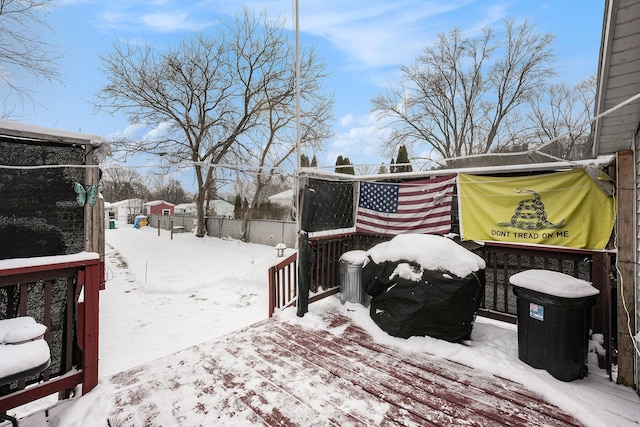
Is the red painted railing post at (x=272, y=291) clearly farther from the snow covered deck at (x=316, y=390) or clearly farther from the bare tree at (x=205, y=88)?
the bare tree at (x=205, y=88)

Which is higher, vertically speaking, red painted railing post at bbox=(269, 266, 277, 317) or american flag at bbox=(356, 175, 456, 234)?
american flag at bbox=(356, 175, 456, 234)

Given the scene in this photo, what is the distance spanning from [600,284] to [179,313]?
249 inches

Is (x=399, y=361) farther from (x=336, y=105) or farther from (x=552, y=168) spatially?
(x=336, y=105)

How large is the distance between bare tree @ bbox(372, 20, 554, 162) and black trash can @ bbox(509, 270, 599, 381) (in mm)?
18613

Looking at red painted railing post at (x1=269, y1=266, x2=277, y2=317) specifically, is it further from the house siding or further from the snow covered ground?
the house siding

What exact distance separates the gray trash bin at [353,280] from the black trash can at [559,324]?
184 cm

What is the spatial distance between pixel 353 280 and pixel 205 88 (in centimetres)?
1474

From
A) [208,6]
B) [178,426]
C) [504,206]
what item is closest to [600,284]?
[504,206]

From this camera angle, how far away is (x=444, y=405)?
1.97 m

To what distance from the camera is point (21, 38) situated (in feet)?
22.0

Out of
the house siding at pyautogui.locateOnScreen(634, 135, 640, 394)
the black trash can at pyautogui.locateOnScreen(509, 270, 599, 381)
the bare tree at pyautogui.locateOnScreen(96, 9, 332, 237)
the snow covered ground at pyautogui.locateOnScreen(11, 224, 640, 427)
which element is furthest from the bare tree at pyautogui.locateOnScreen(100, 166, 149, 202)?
the house siding at pyautogui.locateOnScreen(634, 135, 640, 394)

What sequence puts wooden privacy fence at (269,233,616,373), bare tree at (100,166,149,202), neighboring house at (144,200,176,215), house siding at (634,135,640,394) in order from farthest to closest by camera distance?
bare tree at (100,166,149,202)
neighboring house at (144,200,176,215)
wooden privacy fence at (269,233,616,373)
house siding at (634,135,640,394)

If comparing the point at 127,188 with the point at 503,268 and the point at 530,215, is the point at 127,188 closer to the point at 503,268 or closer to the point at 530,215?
the point at 503,268

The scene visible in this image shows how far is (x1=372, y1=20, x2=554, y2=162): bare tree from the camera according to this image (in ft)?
61.3
